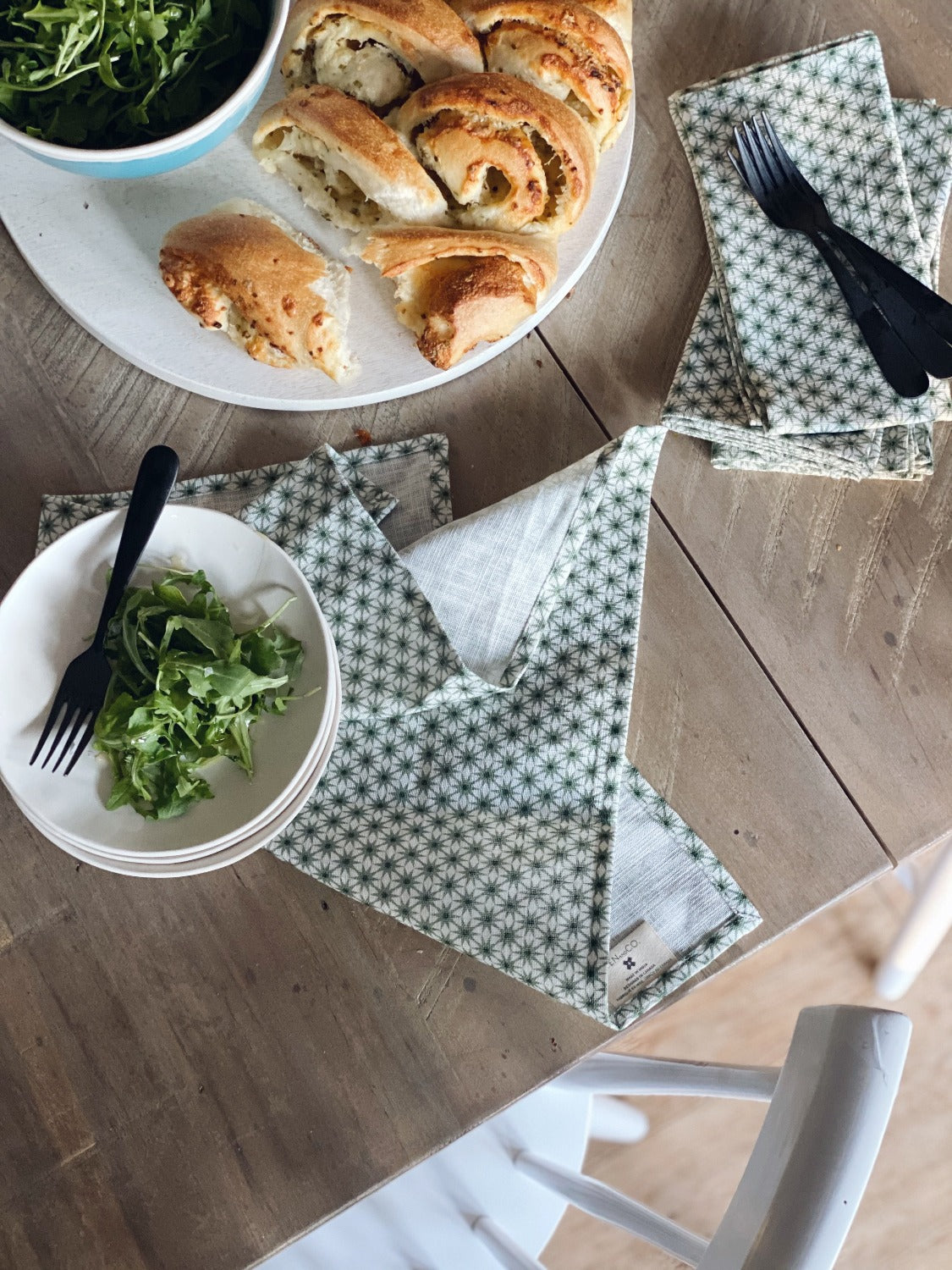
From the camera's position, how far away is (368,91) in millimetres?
908

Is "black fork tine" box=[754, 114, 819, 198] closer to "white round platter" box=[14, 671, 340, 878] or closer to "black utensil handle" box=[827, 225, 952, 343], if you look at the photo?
"black utensil handle" box=[827, 225, 952, 343]

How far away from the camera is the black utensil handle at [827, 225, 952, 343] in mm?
957

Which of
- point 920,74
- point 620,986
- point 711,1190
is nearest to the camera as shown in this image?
point 620,986

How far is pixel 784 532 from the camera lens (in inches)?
40.1

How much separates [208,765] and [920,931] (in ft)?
3.72

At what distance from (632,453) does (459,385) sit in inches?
7.0

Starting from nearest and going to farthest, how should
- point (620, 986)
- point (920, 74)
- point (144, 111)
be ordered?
point (144, 111) → point (620, 986) → point (920, 74)

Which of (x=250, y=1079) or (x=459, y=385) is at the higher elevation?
(x=459, y=385)

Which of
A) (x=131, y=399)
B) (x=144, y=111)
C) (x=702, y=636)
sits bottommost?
(x=702, y=636)

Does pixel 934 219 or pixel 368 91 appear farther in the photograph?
pixel 934 219

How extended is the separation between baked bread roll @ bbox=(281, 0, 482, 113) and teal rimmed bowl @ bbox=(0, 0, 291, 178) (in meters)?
0.07

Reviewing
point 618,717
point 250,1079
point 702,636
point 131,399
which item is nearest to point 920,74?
point 702,636

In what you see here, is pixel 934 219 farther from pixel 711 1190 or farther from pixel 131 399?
pixel 711 1190

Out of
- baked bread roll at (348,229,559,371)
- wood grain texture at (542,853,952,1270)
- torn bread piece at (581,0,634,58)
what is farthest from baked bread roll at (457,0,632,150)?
wood grain texture at (542,853,952,1270)
